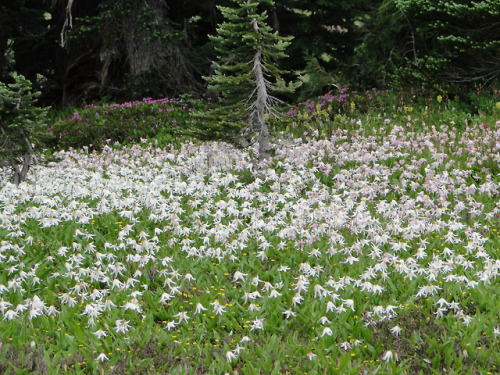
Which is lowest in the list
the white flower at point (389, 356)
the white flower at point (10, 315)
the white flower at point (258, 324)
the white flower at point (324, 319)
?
the white flower at point (10, 315)

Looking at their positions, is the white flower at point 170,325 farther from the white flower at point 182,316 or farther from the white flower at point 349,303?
the white flower at point 349,303

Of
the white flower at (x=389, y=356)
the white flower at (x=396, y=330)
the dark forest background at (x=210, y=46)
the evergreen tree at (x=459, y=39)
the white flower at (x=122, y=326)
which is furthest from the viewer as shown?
the dark forest background at (x=210, y=46)

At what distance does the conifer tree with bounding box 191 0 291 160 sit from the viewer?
325 inches

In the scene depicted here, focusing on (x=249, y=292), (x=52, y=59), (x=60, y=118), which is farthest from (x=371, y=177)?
(x=52, y=59)

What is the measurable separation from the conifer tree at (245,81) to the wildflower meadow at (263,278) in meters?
0.77

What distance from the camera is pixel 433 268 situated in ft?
17.2

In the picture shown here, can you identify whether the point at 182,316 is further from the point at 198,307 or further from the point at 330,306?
the point at 330,306

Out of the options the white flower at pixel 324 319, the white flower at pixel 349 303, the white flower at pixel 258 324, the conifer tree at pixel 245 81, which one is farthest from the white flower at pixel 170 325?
the conifer tree at pixel 245 81

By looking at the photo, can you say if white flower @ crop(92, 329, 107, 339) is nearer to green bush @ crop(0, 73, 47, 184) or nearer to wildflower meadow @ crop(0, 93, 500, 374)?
wildflower meadow @ crop(0, 93, 500, 374)

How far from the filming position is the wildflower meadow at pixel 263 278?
14.4ft

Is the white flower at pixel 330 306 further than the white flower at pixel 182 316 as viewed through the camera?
Yes

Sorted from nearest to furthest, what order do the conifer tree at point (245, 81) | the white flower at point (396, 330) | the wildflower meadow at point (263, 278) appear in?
the wildflower meadow at point (263, 278) < the white flower at point (396, 330) < the conifer tree at point (245, 81)

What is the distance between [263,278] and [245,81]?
407 centimetres

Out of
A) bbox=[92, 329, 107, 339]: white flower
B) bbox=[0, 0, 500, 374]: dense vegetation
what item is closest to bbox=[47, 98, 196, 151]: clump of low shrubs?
bbox=[0, 0, 500, 374]: dense vegetation
